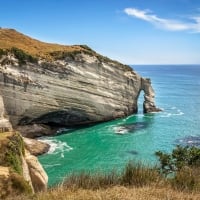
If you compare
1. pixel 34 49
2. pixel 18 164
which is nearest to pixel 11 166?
pixel 18 164

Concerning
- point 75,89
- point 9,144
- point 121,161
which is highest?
point 75,89

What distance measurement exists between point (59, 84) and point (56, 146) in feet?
44.2

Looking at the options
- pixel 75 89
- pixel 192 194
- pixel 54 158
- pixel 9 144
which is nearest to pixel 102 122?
pixel 75 89

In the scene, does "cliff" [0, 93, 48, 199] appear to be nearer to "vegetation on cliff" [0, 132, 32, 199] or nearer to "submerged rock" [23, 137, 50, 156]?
"vegetation on cliff" [0, 132, 32, 199]

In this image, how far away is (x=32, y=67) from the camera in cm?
5703

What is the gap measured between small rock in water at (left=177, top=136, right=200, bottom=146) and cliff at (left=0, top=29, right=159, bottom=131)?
17.6 metres

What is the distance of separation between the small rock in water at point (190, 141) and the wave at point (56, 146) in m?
15.6

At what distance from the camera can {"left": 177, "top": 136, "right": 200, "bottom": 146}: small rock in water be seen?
4969cm

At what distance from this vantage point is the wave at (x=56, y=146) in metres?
46.4

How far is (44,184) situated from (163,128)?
131ft

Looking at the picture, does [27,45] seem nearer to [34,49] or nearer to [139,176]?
[34,49]

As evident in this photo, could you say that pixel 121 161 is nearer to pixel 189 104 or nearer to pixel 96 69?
pixel 96 69

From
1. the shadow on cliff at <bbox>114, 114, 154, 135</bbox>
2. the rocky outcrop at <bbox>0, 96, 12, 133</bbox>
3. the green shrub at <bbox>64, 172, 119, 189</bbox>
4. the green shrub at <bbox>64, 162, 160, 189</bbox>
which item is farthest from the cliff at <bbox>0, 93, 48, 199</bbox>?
the shadow on cliff at <bbox>114, 114, 154, 135</bbox>

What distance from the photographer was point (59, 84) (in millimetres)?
59219
